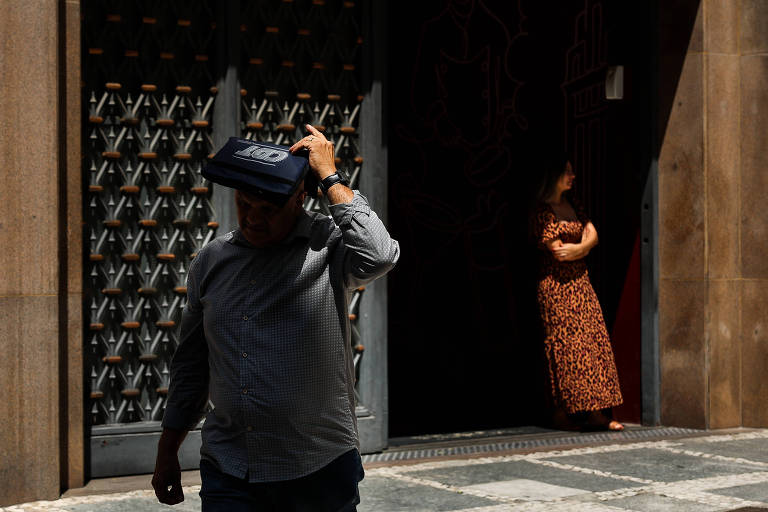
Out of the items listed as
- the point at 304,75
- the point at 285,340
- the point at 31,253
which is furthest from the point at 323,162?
the point at 304,75

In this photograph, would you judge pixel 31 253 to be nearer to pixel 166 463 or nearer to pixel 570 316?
pixel 166 463

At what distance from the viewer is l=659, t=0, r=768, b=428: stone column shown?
357 inches

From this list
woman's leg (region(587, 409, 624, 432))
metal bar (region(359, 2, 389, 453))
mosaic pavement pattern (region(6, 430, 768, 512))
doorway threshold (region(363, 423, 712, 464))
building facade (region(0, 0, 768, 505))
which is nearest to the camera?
mosaic pavement pattern (region(6, 430, 768, 512))

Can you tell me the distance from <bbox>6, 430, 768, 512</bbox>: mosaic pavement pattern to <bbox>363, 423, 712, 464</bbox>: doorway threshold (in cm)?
25

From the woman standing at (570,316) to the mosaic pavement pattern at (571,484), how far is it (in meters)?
0.68

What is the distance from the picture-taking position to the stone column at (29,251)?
6246mm

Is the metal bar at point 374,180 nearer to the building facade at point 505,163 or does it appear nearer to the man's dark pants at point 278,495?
the building facade at point 505,163

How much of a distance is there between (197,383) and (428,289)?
5847 mm

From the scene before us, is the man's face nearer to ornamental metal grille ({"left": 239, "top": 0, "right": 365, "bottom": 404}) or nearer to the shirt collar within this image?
the shirt collar

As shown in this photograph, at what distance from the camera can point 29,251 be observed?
631cm

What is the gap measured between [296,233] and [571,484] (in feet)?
13.3

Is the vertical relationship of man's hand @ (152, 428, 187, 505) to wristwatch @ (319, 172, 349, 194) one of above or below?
below

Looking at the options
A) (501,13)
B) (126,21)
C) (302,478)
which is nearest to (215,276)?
(302,478)

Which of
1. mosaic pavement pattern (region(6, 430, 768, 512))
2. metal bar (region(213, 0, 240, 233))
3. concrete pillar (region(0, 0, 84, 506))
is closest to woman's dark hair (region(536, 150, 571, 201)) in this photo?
mosaic pavement pattern (region(6, 430, 768, 512))
